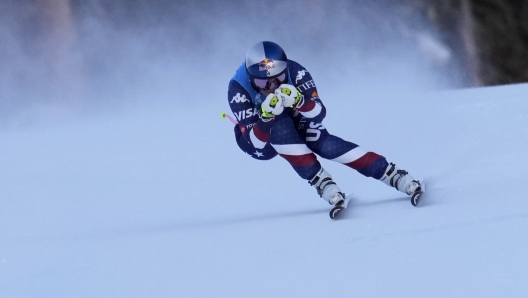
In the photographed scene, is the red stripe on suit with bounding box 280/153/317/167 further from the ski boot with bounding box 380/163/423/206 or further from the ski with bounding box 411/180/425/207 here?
the ski with bounding box 411/180/425/207

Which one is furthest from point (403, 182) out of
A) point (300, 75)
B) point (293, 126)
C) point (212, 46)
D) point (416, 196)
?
point (212, 46)

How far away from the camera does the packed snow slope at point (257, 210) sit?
268cm

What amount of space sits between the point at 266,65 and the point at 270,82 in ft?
0.36

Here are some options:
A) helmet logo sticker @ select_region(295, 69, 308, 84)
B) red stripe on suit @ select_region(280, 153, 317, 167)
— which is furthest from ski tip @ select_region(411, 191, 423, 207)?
helmet logo sticker @ select_region(295, 69, 308, 84)

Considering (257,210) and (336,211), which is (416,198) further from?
(257,210)

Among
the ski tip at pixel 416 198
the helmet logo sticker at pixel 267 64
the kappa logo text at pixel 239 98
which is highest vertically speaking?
the helmet logo sticker at pixel 267 64

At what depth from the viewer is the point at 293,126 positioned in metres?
3.77

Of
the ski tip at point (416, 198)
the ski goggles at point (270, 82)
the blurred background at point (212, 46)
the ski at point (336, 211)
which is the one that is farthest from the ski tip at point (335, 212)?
the blurred background at point (212, 46)

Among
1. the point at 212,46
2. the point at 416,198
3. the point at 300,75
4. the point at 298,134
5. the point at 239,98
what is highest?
the point at 212,46

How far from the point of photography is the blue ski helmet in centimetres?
362

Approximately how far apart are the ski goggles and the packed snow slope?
28.8 inches

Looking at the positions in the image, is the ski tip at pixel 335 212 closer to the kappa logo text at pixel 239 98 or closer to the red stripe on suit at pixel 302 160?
the red stripe on suit at pixel 302 160

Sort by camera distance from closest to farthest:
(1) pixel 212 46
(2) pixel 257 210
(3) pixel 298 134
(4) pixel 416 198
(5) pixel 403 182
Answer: (4) pixel 416 198, (5) pixel 403 182, (3) pixel 298 134, (2) pixel 257 210, (1) pixel 212 46

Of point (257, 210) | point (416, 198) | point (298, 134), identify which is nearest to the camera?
point (416, 198)
